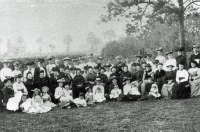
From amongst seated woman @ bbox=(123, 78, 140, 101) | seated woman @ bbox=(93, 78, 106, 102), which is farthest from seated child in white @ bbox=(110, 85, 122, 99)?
seated woman @ bbox=(93, 78, 106, 102)

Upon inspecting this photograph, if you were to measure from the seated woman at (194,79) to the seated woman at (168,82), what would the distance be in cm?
63

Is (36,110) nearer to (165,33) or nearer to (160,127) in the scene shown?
(160,127)

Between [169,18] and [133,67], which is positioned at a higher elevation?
[169,18]

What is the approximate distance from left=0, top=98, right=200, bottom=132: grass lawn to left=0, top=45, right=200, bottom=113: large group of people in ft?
2.06

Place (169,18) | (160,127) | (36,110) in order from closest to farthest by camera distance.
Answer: (160,127)
(36,110)
(169,18)

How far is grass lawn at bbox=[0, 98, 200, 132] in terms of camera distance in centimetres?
607

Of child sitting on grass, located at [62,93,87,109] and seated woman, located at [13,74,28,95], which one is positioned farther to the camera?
seated woman, located at [13,74,28,95]

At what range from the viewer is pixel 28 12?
549ft

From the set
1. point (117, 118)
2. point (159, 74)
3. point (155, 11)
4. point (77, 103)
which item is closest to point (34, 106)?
point (77, 103)

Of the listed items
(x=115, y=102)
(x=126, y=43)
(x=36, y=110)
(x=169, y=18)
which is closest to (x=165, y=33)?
(x=126, y=43)

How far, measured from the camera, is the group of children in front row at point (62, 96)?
8.69 metres

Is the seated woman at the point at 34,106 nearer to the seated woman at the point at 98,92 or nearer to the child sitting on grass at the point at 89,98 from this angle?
the child sitting on grass at the point at 89,98

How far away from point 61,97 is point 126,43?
87.1ft

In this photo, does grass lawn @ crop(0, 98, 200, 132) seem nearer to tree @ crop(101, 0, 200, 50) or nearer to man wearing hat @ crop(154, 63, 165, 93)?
man wearing hat @ crop(154, 63, 165, 93)
